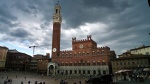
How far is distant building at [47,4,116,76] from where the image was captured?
205ft

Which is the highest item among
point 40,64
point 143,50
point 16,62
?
point 143,50

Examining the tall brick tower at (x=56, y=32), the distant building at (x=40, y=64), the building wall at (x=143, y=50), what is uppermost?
the tall brick tower at (x=56, y=32)

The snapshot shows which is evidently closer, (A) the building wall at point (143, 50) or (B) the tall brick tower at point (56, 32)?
(A) the building wall at point (143, 50)

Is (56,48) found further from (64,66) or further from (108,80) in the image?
(108,80)

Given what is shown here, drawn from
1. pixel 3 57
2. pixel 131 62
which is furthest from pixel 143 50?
pixel 3 57

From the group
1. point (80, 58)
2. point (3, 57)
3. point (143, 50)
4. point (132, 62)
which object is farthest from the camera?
point (3, 57)

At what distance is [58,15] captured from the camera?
81.6 meters

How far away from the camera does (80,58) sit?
6912 centimetres

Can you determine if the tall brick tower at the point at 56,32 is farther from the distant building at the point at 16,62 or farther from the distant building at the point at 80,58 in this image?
the distant building at the point at 16,62

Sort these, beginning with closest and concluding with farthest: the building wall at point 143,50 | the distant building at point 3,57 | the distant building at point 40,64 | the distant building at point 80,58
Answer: the building wall at point 143,50
the distant building at point 80,58
the distant building at point 3,57
the distant building at point 40,64

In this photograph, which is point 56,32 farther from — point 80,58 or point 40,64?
point 40,64

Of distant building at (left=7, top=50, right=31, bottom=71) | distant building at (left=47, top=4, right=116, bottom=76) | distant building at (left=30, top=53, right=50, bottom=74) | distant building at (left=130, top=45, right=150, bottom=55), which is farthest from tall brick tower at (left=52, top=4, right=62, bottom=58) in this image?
distant building at (left=130, top=45, right=150, bottom=55)

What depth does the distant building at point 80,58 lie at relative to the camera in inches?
2456

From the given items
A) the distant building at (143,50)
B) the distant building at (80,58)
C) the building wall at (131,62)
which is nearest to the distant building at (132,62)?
the building wall at (131,62)
